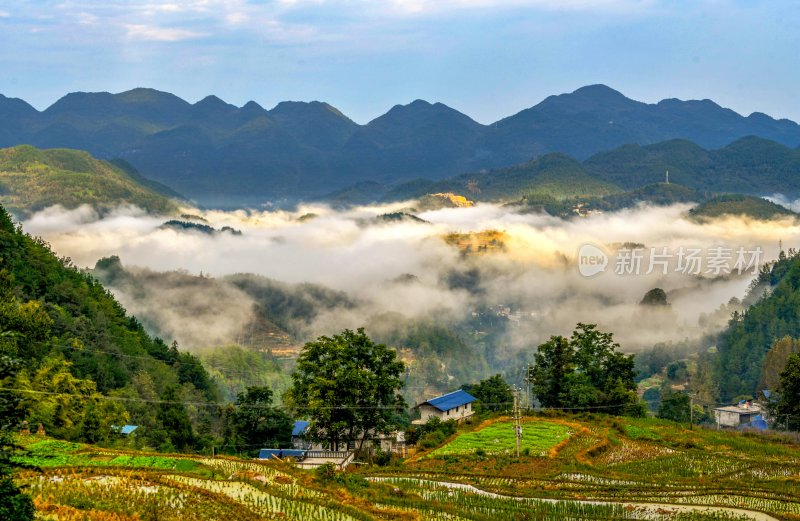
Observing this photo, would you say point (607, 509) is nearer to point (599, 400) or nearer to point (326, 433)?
point (326, 433)

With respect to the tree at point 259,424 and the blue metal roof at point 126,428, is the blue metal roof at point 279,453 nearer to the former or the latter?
the tree at point 259,424

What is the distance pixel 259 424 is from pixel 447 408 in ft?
48.3

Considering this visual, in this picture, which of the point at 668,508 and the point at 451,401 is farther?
the point at 451,401

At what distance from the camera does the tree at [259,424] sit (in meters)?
63.8

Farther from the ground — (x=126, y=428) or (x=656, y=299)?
(x=656, y=299)

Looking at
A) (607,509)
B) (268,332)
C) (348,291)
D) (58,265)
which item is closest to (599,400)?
Answer: (607,509)

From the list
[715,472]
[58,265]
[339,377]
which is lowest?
[715,472]

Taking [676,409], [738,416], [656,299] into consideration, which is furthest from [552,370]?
[656,299]

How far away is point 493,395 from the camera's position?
77875mm

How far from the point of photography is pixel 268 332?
165000 millimetres

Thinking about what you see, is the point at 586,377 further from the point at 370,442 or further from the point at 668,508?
the point at 668,508

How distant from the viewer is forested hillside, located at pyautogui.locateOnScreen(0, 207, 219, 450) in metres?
49.9

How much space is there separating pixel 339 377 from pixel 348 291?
145 m

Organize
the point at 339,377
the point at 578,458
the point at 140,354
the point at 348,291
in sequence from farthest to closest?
the point at 348,291
the point at 140,354
the point at 339,377
the point at 578,458
